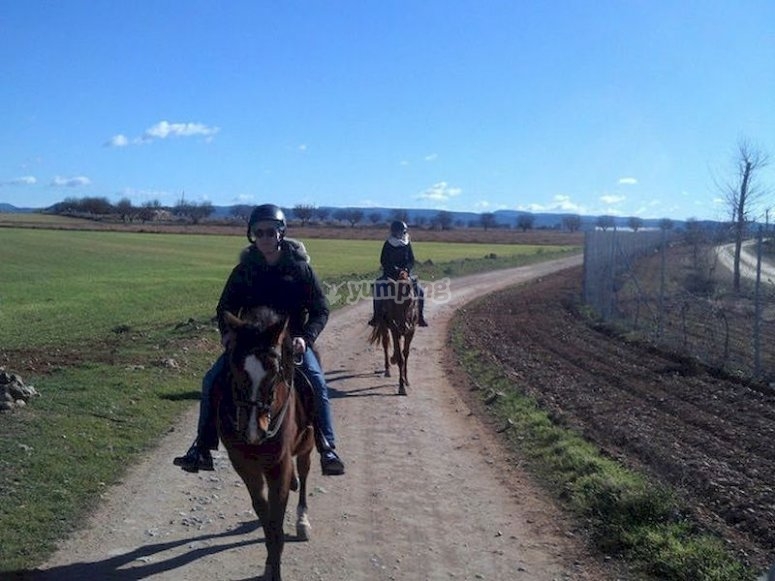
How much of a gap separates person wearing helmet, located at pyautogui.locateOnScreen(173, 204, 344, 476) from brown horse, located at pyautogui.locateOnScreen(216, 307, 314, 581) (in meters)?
0.36

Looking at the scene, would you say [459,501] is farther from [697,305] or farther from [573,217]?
[573,217]

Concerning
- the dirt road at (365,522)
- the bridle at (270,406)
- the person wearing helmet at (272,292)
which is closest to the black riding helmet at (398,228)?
the dirt road at (365,522)

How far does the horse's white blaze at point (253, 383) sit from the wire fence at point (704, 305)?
10174 millimetres

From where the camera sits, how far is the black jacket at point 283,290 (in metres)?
6.18

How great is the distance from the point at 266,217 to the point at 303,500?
2308 mm

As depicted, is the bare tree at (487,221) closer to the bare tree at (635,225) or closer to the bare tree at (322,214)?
the bare tree at (322,214)

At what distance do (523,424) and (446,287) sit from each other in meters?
23.3

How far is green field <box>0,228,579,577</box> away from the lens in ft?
22.5

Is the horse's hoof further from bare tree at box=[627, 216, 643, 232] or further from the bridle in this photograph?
bare tree at box=[627, 216, 643, 232]

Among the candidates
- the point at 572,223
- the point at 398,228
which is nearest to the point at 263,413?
the point at 398,228

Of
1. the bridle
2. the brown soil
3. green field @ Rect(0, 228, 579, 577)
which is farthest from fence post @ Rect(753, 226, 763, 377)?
the bridle

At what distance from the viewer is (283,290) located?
6211mm

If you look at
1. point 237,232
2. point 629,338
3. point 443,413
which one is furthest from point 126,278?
point 237,232

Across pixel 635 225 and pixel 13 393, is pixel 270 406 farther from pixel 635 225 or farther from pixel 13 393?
pixel 635 225
